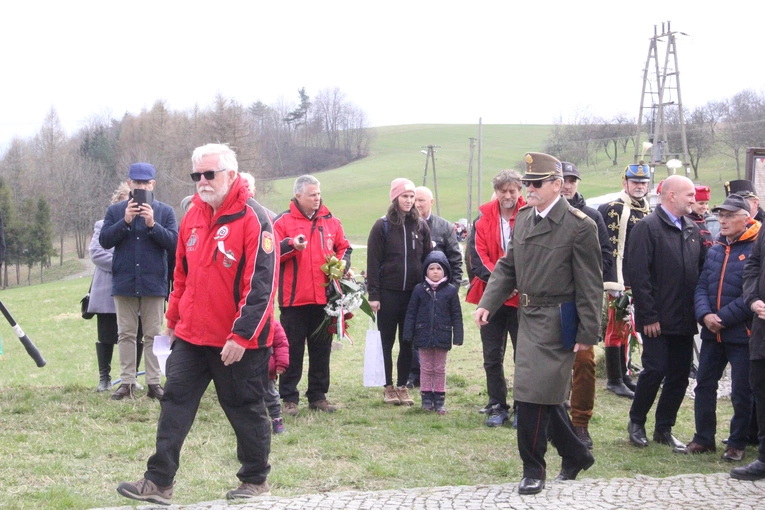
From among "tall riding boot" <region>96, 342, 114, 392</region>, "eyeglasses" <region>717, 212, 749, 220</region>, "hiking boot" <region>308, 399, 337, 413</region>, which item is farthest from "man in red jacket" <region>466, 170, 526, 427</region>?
"tall riding boot" <region>96, 342, 114, 392</region>

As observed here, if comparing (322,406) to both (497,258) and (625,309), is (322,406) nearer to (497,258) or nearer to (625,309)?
(497,258)

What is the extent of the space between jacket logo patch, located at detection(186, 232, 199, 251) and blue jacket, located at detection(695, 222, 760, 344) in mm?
4025

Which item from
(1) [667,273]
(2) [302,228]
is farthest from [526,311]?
(2) [302,228]

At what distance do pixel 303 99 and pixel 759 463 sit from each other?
113m

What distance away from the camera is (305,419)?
780 cm

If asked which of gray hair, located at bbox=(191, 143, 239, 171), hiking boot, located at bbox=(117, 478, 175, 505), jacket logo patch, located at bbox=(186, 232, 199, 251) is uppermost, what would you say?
gray hair, located at bbox=(191, 143, 239, 171)

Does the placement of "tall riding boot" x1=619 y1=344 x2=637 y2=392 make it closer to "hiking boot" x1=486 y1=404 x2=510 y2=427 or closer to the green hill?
"hiking boot" x1=486 y1=404 x2=510 y2=427

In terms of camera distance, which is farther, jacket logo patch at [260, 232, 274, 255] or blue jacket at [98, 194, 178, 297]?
blue jacket at [98, 194, 178, 297]

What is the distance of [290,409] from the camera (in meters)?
8.02

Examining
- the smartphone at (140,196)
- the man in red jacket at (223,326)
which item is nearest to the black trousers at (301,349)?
the smartphone at (140,196)

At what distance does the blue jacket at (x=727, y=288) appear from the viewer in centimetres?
641

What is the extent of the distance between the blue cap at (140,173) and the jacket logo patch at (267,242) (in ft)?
11.2

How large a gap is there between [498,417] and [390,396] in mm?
1450

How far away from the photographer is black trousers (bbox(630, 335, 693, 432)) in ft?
22.2
